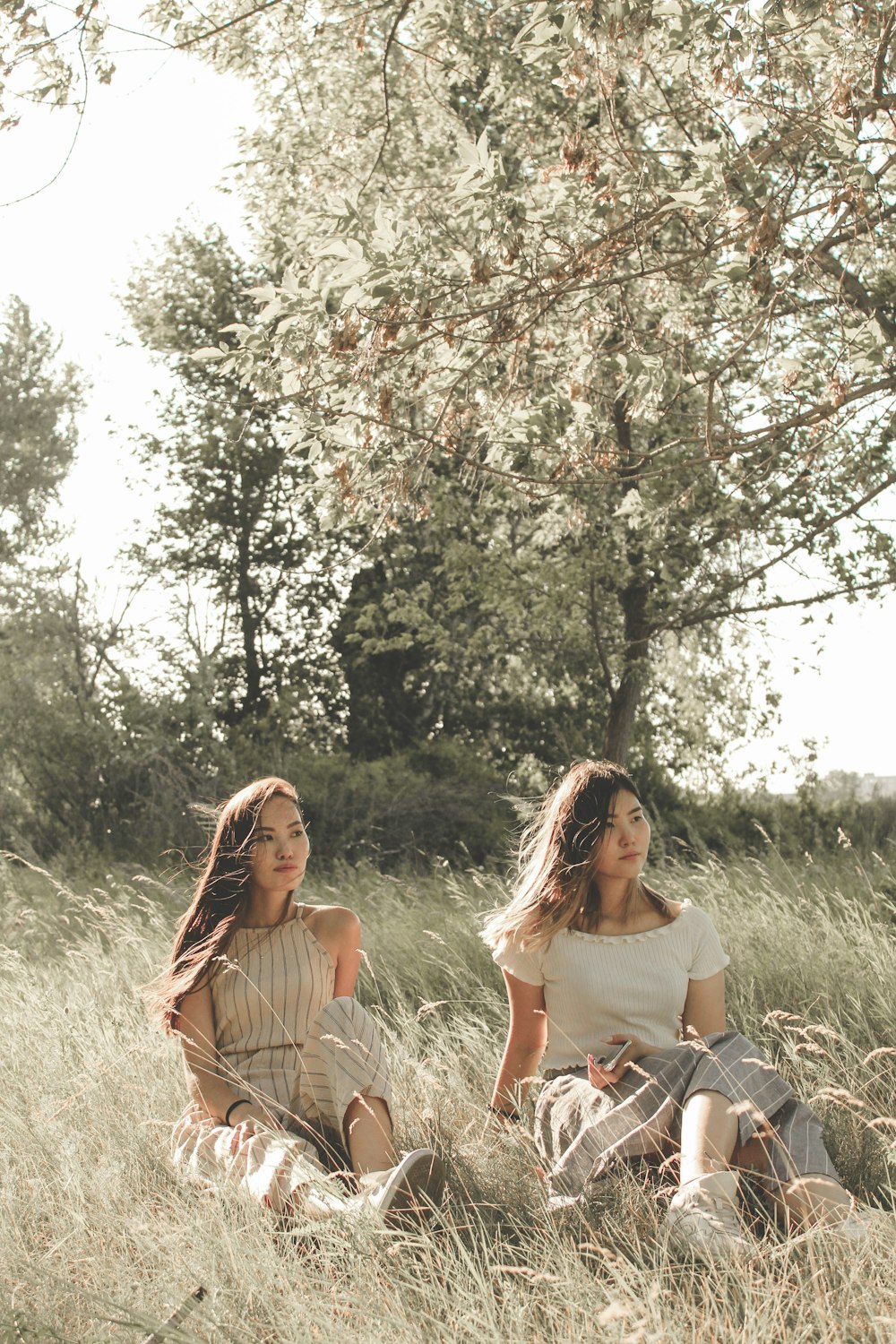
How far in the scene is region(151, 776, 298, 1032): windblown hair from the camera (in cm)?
396

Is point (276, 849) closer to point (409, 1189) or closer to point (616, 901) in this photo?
point (616, 901)

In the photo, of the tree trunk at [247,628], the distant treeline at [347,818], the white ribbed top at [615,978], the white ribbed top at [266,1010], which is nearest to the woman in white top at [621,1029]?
the white ribbed top at [615,978]

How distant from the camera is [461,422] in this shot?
5480 millimetres

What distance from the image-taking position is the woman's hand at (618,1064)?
3430 mm

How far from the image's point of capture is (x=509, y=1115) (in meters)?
3.94

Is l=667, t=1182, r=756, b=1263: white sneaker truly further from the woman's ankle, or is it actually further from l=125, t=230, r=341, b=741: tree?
l=125, t=230, r=341, b=741: tree

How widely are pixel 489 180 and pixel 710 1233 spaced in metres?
3.12

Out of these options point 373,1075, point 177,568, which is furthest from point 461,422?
point 177,568

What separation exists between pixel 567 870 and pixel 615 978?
34 cm

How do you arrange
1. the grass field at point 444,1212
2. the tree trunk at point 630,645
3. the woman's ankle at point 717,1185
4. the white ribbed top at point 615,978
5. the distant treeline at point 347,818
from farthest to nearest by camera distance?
the distant treeline at point 347,818 → the tree trunk at point 630,645 → the white ribbed top at point 615,978 → the woman's ankle at point 717,1185 → the grass field at point 444,1212

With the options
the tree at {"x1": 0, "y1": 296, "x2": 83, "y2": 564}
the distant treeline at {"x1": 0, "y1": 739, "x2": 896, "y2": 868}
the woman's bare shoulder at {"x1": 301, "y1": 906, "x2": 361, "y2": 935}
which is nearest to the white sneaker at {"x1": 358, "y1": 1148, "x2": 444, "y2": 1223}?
the woman's bare shoulder at {"x1": 301, "y1": 906, "x2": 361, "y2": 935}

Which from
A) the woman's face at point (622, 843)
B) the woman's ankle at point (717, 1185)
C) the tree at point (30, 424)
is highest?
the tree at point (30, 424)

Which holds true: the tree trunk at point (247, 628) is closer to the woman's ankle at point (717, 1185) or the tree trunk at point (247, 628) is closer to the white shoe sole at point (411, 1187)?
the white shoe sole at point (411, 1187)

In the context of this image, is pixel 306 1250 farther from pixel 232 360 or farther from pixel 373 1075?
pixel 232 360
